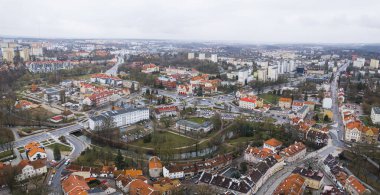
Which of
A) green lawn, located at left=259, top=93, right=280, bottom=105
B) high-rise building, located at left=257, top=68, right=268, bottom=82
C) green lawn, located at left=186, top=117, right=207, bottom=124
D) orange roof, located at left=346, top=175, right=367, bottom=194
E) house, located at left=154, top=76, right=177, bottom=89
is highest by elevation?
high-rise building, located at left=257, top=68, right=268, bottom=82

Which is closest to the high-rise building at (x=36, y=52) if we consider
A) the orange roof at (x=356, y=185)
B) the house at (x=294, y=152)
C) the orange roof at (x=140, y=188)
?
the orange roof at (x=140, y=188)

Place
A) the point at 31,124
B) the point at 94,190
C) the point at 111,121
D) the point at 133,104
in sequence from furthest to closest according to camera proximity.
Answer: the point at 133,104 < the point at 31,124 < the point at 111,121 < the point at 94,190

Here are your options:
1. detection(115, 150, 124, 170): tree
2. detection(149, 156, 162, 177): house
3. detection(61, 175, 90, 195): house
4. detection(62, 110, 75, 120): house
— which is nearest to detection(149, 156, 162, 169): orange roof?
detection(149, 156, 162, 177): house

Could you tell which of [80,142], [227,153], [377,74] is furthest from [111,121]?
[377,74]

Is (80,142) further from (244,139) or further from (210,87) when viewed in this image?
(210,87)

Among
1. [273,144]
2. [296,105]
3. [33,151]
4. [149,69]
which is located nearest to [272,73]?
[296,105]

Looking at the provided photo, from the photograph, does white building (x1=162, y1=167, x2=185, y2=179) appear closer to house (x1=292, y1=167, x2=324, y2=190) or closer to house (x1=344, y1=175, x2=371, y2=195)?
house (x1=292, y1=167, x2=324, y2=190)
